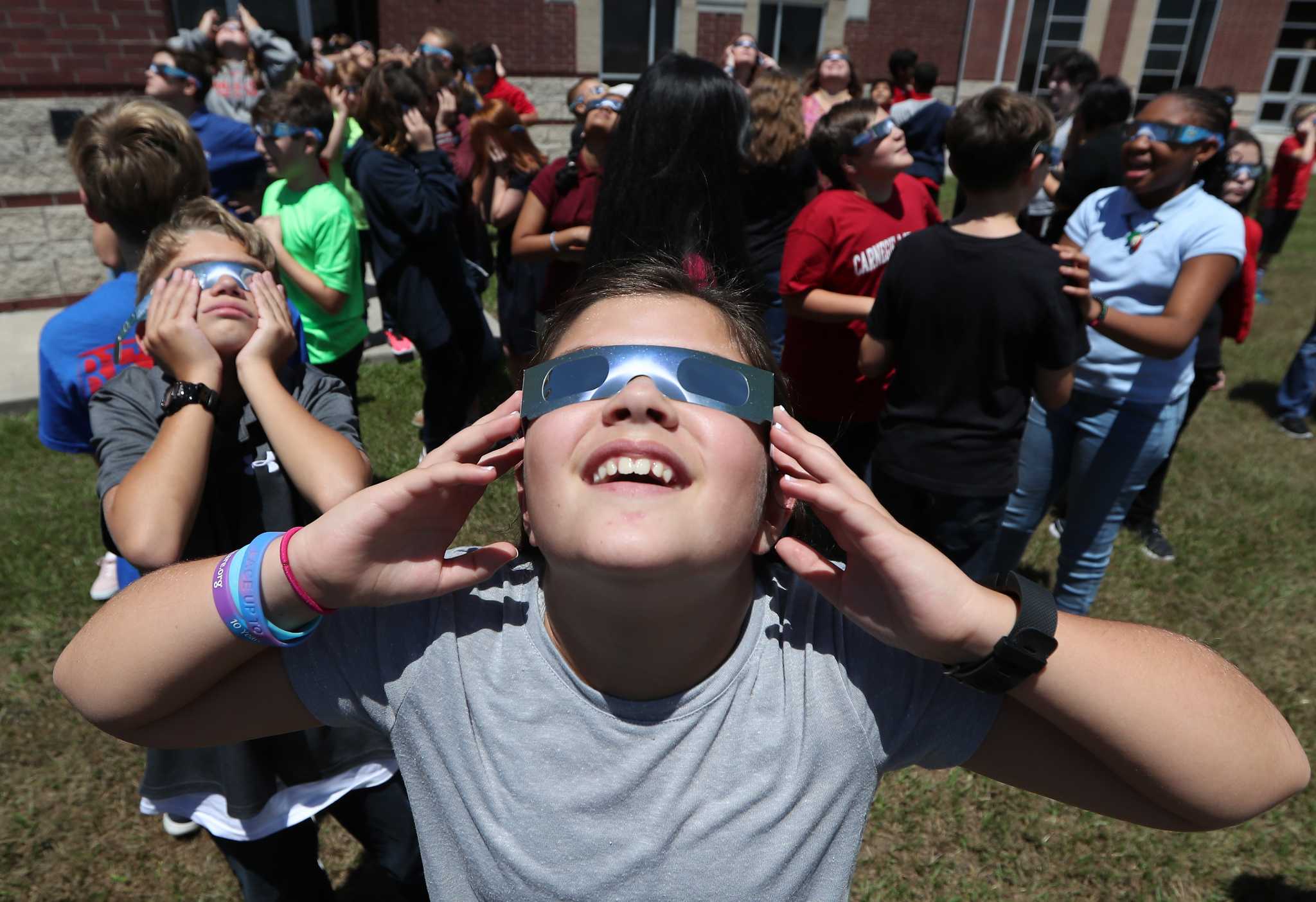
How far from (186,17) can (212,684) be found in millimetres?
13174

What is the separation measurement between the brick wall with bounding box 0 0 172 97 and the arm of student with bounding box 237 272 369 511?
7100mm

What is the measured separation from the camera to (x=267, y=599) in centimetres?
122

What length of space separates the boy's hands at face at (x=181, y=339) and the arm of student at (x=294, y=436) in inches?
2.5

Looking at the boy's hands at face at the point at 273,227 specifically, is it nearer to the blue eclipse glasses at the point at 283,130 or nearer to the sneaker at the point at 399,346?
the blue eclipse glasses at the point at 283,130

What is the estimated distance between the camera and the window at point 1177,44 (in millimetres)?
22203

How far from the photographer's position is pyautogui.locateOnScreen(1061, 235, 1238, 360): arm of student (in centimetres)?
300

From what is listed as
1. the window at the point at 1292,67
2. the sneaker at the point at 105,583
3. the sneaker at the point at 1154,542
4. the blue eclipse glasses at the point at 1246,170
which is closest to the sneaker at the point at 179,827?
the sneaker at the point at 105,583

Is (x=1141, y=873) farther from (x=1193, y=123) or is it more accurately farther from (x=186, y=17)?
(x=186, y=17)

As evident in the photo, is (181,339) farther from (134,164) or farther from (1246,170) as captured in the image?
(1246,170)

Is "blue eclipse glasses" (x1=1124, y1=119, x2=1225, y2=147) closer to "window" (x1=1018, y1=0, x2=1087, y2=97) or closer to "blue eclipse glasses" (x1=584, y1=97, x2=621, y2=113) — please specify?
"blue eclipse glasses" (x1=584, y1=97, x2=621, y2=113)

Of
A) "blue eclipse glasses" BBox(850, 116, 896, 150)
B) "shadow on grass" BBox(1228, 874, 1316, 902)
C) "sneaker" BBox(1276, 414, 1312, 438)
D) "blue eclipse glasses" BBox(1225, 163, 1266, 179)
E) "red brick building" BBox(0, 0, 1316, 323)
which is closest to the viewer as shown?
"shadow on grass" BBox(1228, 874, 1316, 902)

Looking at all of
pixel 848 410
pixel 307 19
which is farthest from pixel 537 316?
pixel 307 19

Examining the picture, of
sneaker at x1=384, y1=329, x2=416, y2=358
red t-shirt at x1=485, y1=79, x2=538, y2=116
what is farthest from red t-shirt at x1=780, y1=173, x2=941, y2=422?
red t-shirt at x1=485, y1=79, x2=538, y2=116

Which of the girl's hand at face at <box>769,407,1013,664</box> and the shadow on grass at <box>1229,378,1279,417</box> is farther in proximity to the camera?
the shadow on grass at <box>1229,378,1279,417</box>
